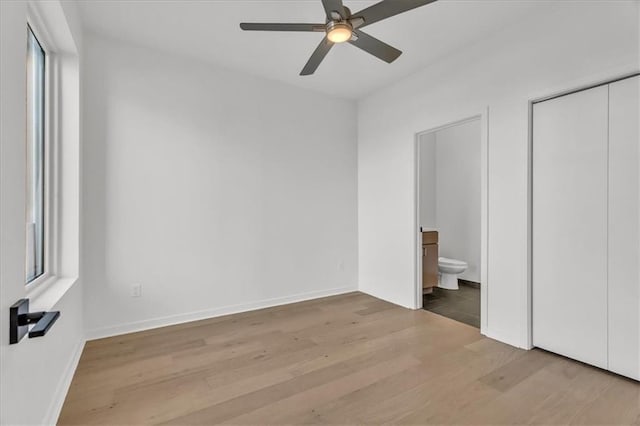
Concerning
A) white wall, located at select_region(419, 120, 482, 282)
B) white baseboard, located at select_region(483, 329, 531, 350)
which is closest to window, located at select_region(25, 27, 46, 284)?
white baseboard, located at select_region(483, 329, 531, 350)

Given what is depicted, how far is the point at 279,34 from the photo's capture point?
9.08 ft

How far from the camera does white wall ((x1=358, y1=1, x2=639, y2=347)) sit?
7.24 ft

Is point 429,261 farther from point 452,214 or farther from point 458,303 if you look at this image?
point 452,214

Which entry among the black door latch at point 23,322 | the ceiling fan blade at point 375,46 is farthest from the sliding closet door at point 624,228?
the black door latch at point 23,322

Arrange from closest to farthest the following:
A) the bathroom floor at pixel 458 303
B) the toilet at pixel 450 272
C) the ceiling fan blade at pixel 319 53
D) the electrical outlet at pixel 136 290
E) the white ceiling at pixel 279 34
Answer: the ceiling fan blade at pixel 319 53 → the white ceiling at pixel 279 34 → the electrical outlet at pixel 136 290 → the bathroom floor at pixel 458 303 → the toilet at pixel 450 272

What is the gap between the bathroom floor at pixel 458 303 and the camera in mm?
3396

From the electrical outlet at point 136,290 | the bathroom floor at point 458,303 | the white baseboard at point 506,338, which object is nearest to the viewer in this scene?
the white baseboard at point 506,338

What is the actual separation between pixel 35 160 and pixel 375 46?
2413 mm

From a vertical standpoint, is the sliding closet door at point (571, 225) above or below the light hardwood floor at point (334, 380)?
above

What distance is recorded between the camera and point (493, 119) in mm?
2799

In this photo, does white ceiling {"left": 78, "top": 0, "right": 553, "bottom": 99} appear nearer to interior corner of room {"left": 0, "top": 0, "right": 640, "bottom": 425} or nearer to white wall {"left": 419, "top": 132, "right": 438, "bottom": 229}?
interior corner of room {"left": 0, "top": 0, "right": 640, "bottom": 425}

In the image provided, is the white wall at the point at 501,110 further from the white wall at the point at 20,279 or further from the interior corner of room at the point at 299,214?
the white wall at the point at 20,279

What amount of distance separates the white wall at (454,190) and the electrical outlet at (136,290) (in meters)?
4.05

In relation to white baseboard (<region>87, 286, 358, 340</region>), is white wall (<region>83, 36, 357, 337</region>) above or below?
above
